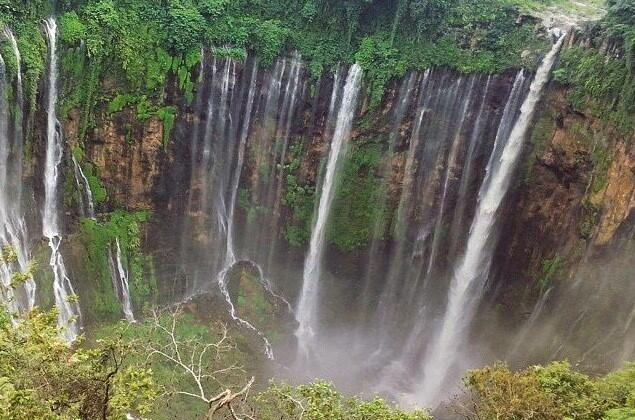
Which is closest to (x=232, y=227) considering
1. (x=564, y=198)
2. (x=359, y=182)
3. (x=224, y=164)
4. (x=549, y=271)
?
(x=224, y=164)

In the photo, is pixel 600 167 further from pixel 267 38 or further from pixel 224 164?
pixel 224 164

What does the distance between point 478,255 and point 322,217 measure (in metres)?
5.23

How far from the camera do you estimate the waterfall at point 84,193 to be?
16.5m

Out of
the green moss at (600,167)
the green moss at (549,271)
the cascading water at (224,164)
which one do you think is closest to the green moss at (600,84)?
the green moss at (600,167)

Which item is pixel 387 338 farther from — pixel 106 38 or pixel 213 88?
pixel 106 38

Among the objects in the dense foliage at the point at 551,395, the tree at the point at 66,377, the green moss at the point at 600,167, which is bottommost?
the dense foliage at the point at 551,395

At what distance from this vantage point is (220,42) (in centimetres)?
1708

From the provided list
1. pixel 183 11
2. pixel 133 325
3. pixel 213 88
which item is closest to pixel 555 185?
pixel 213 88

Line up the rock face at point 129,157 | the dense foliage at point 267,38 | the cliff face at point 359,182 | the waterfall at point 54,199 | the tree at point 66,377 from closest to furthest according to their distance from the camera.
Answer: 1. the tree at point 66,377
2. the waterfall at point 54,199
3. the cliff face at point 359,182
4. the dense foliage at point 267,38
5. the rock face at point 129,157

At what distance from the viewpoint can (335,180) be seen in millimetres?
18297

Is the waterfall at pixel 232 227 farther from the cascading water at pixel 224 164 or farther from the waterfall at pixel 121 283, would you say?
the waterfall at pixel 121 283

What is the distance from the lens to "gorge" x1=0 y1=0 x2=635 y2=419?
14.9m

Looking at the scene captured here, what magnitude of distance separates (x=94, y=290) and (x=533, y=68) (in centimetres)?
1458

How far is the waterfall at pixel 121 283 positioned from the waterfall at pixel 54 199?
132 cm
